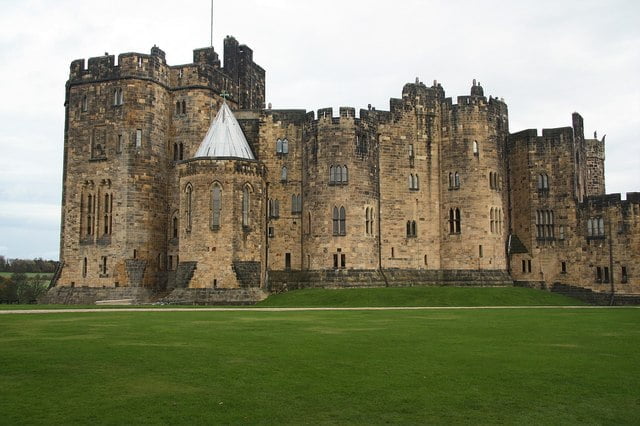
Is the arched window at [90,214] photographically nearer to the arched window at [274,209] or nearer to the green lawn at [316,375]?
the arched window at [274,209]

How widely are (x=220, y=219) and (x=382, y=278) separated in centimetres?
1397

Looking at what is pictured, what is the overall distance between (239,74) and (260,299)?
24.5m

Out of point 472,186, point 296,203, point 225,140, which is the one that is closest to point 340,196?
point 296,203

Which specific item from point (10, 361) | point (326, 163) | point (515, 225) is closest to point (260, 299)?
point (326, 163)

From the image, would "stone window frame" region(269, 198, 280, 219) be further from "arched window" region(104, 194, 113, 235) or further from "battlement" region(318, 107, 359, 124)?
"arched window" region(104, 194, 113, 235)

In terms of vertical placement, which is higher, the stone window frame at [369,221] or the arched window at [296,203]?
the arched window at [296,203]

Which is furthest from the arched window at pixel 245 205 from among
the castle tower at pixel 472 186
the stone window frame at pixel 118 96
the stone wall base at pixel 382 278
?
the castle tower at pixel 472 186

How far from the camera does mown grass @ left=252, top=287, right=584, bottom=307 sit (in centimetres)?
4644

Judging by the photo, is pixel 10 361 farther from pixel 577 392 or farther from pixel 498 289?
pixel 498 289

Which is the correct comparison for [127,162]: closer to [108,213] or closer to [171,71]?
[108,213]

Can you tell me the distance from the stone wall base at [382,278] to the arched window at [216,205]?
789 cm

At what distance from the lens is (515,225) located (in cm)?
5947

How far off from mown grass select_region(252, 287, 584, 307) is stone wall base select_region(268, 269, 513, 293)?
2.49m

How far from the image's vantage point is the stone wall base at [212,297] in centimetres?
4878
